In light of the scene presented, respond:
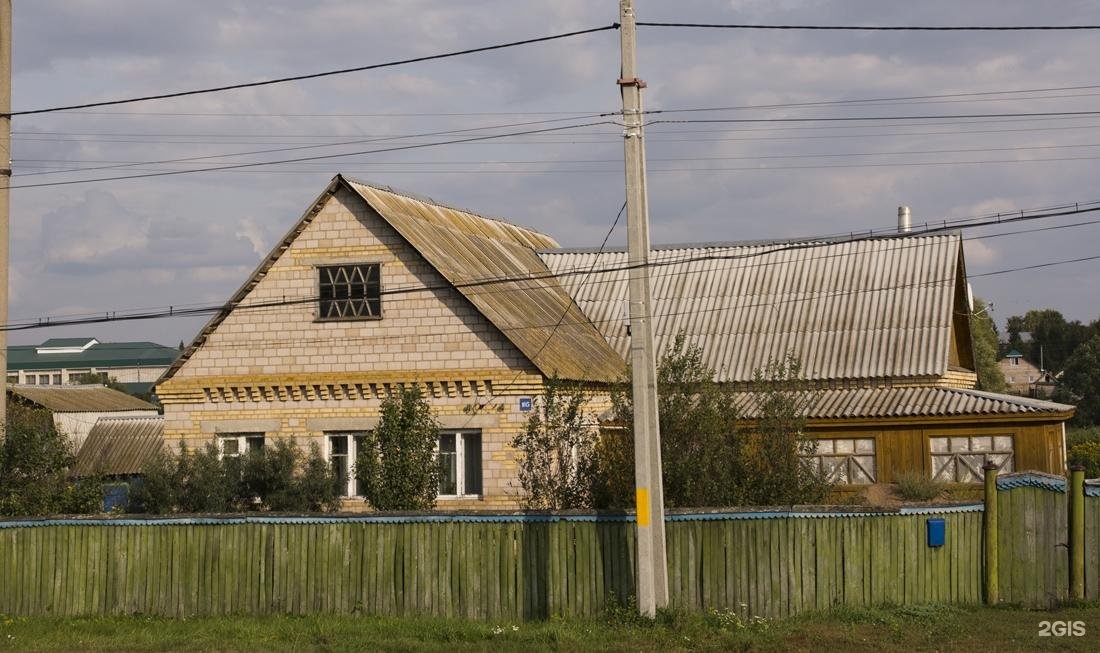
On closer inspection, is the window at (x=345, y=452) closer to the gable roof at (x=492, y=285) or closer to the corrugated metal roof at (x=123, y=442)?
the gable roof at (x=492, y=285)

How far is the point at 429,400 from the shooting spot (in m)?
27.8

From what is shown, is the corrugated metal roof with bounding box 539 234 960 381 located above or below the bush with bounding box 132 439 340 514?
above

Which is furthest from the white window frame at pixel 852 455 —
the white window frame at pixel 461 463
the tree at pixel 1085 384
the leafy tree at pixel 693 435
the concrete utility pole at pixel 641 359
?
the tree at pixel 1085 384

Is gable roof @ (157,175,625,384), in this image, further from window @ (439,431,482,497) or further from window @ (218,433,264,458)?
window @ (439,431,482,497)

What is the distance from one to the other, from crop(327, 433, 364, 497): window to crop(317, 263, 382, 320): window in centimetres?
268

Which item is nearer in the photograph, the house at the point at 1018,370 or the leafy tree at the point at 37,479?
the leafy tree at the point at 37,479

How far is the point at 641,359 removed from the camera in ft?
54.1

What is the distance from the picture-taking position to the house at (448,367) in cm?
2750

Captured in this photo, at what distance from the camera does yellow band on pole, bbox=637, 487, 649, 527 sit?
1616 centimetres

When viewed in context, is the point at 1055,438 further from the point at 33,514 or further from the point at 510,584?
the point at 33,514

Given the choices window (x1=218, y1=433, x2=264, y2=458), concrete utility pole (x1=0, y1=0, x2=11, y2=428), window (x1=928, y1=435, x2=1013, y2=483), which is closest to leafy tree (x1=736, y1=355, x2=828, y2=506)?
window (x1=928, y1=435, x2=1013, y2=483)

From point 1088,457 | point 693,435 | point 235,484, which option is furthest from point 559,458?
point 1088,457

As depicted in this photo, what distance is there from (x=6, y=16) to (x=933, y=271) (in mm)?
23363

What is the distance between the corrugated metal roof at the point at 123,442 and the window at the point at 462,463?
23.6 meters
